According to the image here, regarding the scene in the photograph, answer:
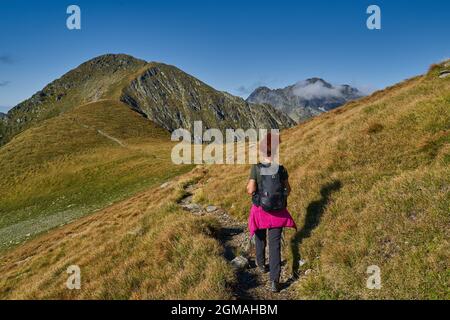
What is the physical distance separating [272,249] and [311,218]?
2.85 m

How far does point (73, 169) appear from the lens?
61.2 meters

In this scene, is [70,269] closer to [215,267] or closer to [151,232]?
[151,232]

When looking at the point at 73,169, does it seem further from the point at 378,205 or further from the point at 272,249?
the point at 378,205

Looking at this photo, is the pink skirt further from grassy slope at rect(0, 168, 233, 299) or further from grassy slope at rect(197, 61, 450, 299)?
grassy slope at rect(0, 168, 233, 299)

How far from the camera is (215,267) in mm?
8570

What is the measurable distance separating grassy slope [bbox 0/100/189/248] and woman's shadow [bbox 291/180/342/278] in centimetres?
3099

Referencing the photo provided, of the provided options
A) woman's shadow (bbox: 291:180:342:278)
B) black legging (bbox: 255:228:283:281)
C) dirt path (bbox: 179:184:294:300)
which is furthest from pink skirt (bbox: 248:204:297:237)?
dirt path (bbox: 179:184:294:300)

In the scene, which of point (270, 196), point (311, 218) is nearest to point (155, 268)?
point (270, 196)

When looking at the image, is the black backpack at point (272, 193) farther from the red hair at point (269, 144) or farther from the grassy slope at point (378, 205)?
the grassy slope at point (378, 205)

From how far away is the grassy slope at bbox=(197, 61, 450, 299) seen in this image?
23.1 feet

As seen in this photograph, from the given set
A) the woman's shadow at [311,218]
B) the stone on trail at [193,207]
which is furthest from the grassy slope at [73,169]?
the woman's shadow at [311,218]

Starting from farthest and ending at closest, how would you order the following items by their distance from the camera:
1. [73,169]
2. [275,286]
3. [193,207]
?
[73,169] → [193,207] → [275,286]

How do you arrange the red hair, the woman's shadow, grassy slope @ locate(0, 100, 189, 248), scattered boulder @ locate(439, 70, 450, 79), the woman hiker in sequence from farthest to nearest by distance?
1. grassy slope @ locate(0, 100, 189, 248)
2. scattered boulder @ locate(439, 70, 450, 79)
3. the woman's shadow
4. the red hair
5. the woman hiker
